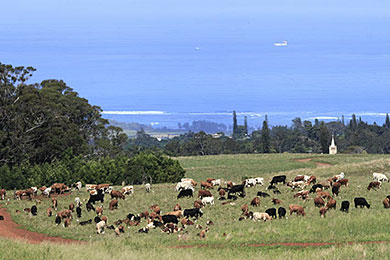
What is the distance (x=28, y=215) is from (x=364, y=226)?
52.8ft

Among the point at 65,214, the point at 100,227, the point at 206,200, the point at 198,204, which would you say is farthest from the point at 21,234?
the point at 206,200

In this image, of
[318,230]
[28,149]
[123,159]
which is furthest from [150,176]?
[318,230]

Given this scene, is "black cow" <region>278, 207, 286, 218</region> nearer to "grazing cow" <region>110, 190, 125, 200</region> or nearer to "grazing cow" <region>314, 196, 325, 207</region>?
"grazing cow" <region>314, 196, 325, 207</region>

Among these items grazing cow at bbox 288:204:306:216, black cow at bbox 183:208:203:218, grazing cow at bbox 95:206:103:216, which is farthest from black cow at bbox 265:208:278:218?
grazing cow at bbox 95:206:103:216

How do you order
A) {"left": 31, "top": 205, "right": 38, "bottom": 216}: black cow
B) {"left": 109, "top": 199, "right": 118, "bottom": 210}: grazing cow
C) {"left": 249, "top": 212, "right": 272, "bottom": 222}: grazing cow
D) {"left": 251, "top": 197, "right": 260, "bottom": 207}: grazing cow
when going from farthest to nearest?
{"left": 109, "top": 199, "right": 118, "bottom": 210}: grazing cow < {"left": 31, "top": 205, "right": 38, "bottom": 216}: black cow < {"left": 251, "top": 197, "right": 260, "bottom": 207}: grazing cow < {"left": 249, "top": 212, "right": 272, "bottom": 222}: grazing cow

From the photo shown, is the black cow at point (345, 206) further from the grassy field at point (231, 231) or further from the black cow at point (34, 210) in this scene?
the black cow at point (34, 210)

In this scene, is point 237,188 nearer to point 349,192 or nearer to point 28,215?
point 349,192

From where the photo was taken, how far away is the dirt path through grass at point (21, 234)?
27.2 m

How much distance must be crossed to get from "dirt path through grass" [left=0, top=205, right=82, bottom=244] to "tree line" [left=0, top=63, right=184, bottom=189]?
88.0 feet

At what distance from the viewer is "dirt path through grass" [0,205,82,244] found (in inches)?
1072

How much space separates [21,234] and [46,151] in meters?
37.6

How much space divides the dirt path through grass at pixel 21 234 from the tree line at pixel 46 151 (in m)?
26.8

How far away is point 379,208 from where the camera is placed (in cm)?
3206

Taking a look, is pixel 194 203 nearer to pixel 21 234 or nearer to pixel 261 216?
pixel 261 216
